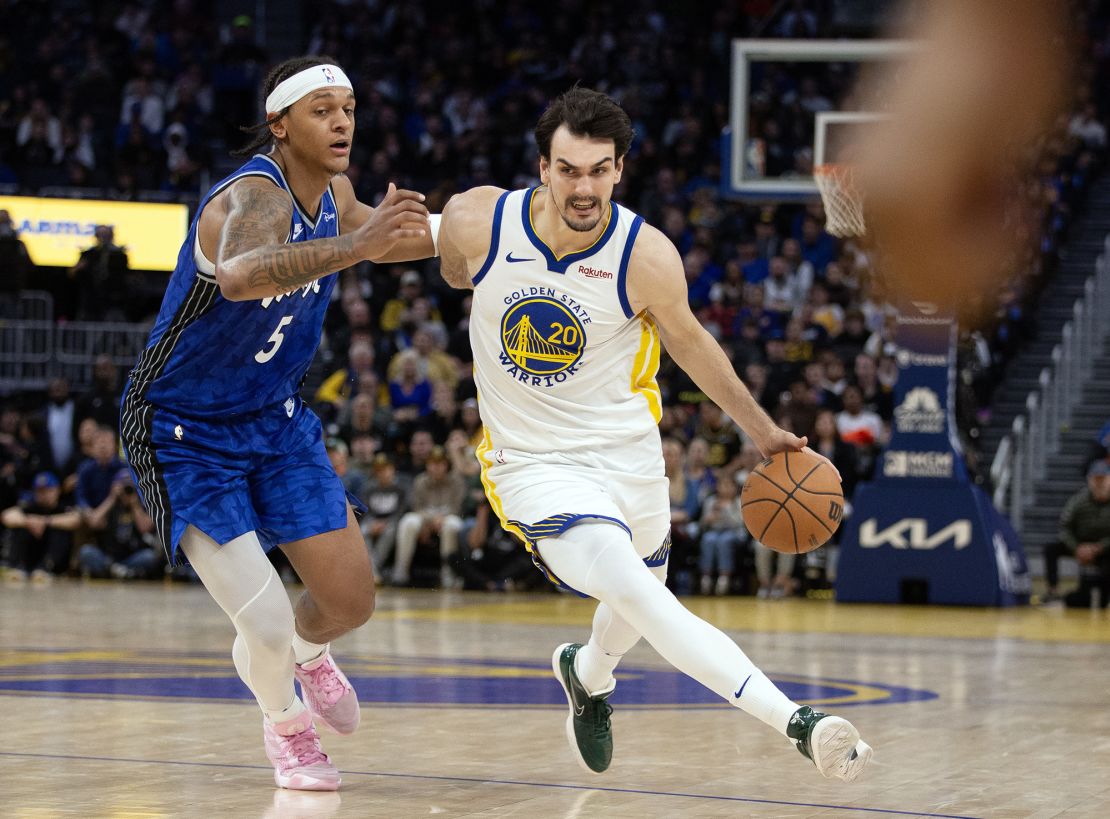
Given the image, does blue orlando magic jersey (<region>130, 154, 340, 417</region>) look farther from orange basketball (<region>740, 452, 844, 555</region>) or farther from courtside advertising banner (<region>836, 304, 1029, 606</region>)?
courtside advertising banner (<region>836, 304, 1029, 606</region>)

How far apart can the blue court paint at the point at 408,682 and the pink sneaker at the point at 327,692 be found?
1414mm

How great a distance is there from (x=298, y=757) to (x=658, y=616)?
1.24m

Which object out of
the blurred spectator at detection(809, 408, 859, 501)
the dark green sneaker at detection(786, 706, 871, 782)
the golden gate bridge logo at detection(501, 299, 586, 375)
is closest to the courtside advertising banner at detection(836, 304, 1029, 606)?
the blurred spectator at detection(809, 408, 859, 501)

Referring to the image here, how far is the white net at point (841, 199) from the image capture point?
13.0 m

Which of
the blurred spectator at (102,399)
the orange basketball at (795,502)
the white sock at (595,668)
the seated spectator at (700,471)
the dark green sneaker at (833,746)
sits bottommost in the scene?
Answer: the seated spectator at (700,471)

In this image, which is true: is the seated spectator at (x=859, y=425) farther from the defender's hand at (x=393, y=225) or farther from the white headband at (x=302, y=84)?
the defender's hand at (x=393, y=225)

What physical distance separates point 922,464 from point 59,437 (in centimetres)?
850

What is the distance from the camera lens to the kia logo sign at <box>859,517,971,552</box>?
13992mm

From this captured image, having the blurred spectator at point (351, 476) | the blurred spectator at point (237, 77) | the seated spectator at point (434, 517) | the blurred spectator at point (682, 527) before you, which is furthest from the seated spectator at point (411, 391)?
the blurred spectator at point (237, 77)

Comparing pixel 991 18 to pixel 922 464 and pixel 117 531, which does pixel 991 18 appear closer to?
pixel 922 464

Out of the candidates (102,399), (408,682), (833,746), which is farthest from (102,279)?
(833,746)

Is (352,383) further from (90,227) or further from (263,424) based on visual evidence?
(263,424)

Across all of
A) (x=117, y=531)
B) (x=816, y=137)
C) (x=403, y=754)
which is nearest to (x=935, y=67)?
(x=816, y=137)

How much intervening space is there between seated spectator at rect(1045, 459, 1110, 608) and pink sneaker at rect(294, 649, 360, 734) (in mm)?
9578
